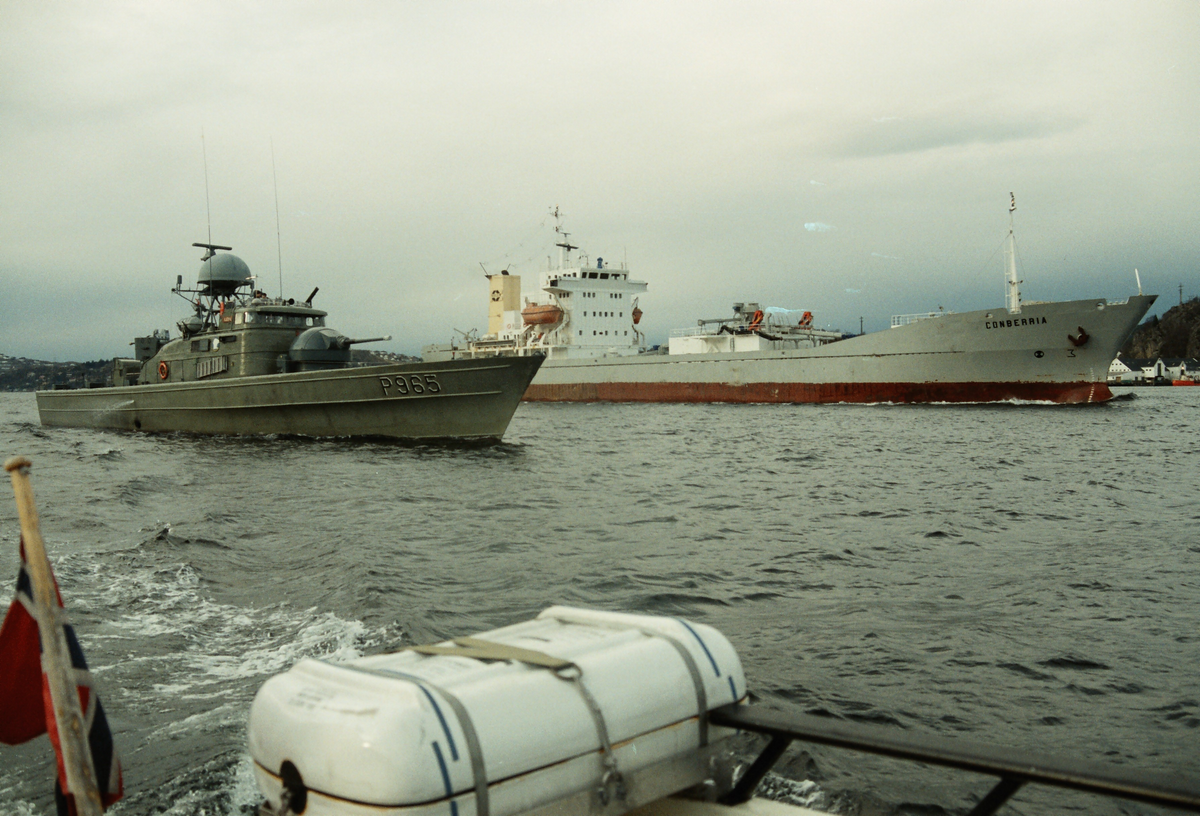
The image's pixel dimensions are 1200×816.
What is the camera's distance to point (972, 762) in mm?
2021

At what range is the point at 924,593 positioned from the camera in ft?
20.4

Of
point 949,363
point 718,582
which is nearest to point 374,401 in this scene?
point 718,582

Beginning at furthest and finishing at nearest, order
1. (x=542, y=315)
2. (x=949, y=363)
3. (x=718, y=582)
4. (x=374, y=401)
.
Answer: (x=542, y=315)
(x=949, y=363)
(x=374, y=401)
(x=718, y=582)

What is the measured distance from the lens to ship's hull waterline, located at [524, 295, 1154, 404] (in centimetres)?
2631

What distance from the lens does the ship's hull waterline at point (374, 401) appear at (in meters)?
17.2

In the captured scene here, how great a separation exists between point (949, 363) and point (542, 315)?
821 inches

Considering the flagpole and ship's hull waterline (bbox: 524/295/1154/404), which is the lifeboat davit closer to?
ship's hull waterline (bbox: 524/295/1154/404)

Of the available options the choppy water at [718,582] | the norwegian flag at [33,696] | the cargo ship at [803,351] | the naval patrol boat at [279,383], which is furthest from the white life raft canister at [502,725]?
the cargo ship at [803,351]

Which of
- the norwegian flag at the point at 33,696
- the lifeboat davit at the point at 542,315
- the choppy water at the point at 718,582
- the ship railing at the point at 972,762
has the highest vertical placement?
the lifeboat davit at the point at 542,315

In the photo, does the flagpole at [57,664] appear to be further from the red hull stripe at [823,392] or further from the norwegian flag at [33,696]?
the red hull stripe at [823,392]

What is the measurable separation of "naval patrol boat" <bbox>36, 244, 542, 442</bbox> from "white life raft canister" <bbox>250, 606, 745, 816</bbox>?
576 inches

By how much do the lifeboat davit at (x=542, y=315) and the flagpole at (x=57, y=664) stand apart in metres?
40.0

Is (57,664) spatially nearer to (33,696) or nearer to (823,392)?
(33,696)

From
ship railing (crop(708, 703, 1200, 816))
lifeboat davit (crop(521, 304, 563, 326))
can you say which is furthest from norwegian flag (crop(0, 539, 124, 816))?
lifeboat davit (crop(521, 304, 563, 326))
